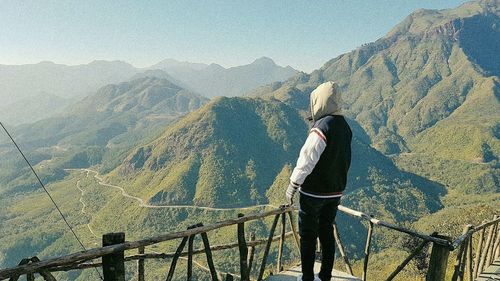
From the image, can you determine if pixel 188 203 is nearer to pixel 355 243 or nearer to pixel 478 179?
pixel 355 243

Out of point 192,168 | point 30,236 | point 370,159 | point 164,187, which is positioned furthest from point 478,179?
point 30,236

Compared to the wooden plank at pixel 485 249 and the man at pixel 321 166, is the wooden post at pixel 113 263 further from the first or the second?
the wooden plank at pixel 485 249

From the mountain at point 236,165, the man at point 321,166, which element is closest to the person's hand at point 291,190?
the man at point 321,166

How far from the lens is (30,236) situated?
11900 centimetres

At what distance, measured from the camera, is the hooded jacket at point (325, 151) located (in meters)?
5.21

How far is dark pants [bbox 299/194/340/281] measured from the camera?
18.1 ft

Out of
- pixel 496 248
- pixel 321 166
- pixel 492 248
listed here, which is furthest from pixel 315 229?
pixel 496 248

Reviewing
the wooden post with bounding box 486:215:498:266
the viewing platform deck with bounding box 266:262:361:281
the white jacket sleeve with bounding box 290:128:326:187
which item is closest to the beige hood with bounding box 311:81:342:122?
the white jacket sleeve with bounding box 290:128:326:187

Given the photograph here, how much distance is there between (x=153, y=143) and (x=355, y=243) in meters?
107

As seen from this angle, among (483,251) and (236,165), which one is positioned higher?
(483,251)

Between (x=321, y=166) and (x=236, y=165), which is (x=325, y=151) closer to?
(x=321, y=166)

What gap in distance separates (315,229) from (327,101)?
1.84 metres

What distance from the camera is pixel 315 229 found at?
5570mm

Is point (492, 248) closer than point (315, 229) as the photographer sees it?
No
